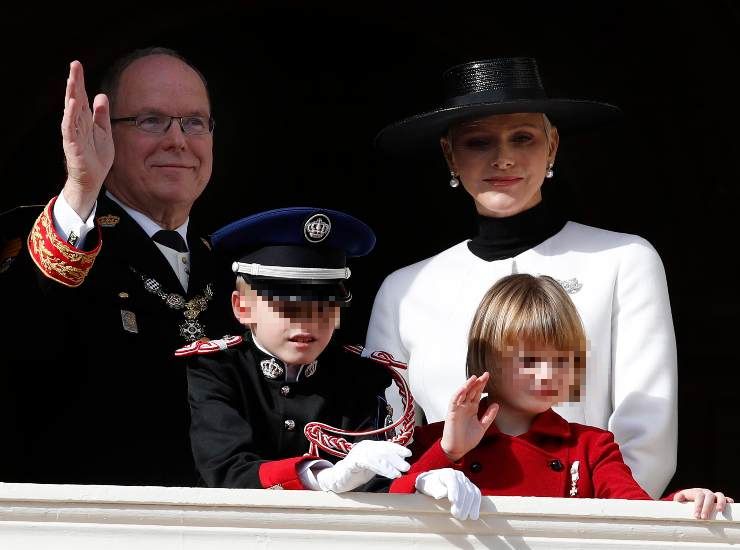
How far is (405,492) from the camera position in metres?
2.66

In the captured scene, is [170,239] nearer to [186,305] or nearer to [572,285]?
[186,305]

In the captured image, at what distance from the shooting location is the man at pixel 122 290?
2.89 m

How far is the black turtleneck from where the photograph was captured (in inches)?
135

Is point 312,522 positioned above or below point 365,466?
below

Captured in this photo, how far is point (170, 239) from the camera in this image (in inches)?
130

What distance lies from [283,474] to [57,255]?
54 centimetres

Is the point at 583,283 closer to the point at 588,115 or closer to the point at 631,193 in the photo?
the point at 588,115

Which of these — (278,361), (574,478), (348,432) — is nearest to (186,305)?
(278,361)

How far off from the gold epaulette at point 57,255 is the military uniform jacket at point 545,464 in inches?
25.3

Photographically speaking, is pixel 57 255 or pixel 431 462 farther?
pixel 57 255

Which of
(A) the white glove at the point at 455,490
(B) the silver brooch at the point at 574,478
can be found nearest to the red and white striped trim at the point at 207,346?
(A) the white glove at the point at 455,490

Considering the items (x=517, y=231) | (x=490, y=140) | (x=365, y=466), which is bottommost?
(x=365, y=466)

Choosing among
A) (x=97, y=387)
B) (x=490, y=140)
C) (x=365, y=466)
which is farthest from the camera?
(x=490, y=140)

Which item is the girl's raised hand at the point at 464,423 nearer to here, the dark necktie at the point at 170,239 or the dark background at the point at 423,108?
the dark necktie at the point at 170,239
